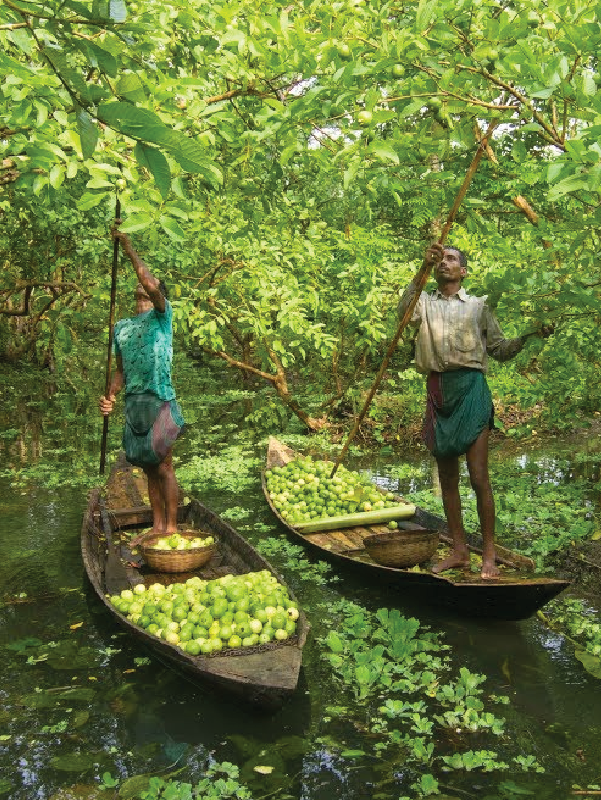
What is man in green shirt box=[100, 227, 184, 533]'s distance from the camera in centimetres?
618

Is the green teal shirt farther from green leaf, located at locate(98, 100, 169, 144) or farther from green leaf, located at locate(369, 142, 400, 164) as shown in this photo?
green leaf, located at locate(98, 100, 169, 144)

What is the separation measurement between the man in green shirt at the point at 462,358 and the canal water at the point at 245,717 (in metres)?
0.87

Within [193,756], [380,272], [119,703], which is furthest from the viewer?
[380,272]

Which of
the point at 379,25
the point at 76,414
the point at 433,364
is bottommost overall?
the point at 76,414

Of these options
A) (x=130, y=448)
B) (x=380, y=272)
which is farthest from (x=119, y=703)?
(x=380, y=272)

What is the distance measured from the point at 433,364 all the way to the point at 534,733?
2.65m

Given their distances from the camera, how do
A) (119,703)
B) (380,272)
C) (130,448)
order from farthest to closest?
(380,272), (130,448), (119,703)

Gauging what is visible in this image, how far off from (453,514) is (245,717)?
2.40 m

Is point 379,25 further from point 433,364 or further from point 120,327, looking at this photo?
point 120,327

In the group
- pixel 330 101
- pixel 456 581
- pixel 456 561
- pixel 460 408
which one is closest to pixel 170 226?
pixel 330 101

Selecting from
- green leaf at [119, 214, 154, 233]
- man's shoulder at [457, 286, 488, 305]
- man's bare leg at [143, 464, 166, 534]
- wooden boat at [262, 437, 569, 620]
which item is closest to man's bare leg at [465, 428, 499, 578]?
wooden boat at [262, 437, 569, 620]

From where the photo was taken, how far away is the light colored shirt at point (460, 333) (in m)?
5.39

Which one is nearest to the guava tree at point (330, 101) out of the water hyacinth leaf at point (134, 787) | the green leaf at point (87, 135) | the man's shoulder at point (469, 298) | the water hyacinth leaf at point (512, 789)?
the green leaf at point (87, 135)

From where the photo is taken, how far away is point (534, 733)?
158 inches
